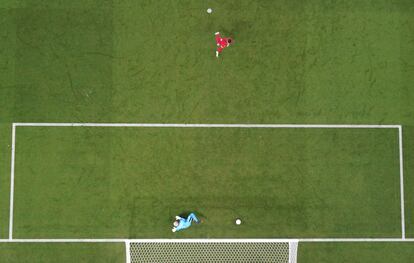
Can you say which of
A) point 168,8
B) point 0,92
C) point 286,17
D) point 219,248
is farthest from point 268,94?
point 0,92

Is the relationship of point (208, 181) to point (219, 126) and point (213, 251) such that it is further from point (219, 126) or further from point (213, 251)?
point (213, 251)

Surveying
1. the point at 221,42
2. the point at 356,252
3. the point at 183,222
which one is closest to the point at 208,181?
the point at 183,222

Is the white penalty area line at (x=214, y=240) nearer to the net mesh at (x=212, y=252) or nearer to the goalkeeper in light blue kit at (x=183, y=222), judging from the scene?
the net mesh at (x=212, y=252)

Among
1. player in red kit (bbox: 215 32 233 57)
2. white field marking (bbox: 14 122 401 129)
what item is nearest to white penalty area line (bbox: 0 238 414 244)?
white field marking (bbox: 14 122 401 129)

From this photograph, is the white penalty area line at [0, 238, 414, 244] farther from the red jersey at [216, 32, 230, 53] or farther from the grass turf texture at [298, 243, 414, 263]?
the red jersey at [216, 32, 230, 53]

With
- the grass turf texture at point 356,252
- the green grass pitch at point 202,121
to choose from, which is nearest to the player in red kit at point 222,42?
the green grass pitch at point 202,121
